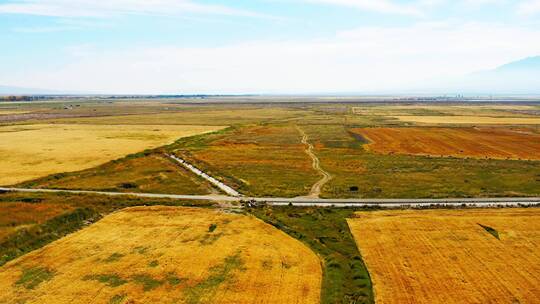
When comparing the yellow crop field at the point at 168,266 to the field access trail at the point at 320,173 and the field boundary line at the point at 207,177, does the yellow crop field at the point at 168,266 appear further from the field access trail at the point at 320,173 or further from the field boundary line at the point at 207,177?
the field access trail at the point at 320,173

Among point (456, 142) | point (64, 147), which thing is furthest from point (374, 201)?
point (64, 147)

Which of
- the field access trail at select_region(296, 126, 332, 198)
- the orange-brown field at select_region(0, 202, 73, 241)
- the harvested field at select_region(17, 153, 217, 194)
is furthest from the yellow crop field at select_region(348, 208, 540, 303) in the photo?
the orange-brown field at select_region(0, 202, 73, 241)

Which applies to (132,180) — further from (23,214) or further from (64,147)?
(64,147)

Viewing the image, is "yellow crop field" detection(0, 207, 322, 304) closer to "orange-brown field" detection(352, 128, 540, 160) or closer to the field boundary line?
the field boundary line

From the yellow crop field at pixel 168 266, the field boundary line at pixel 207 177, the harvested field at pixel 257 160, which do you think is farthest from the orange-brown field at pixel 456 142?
the yellow crop field at pixel 168 266

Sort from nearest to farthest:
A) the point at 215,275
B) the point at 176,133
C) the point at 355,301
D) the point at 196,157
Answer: the point at 355,301 < the point at 215,275 < the point at 196,157 < the point at 176,133

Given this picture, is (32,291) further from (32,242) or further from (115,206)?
(115,206)

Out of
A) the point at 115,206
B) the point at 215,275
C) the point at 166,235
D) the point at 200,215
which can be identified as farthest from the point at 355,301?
the point at 115,206
